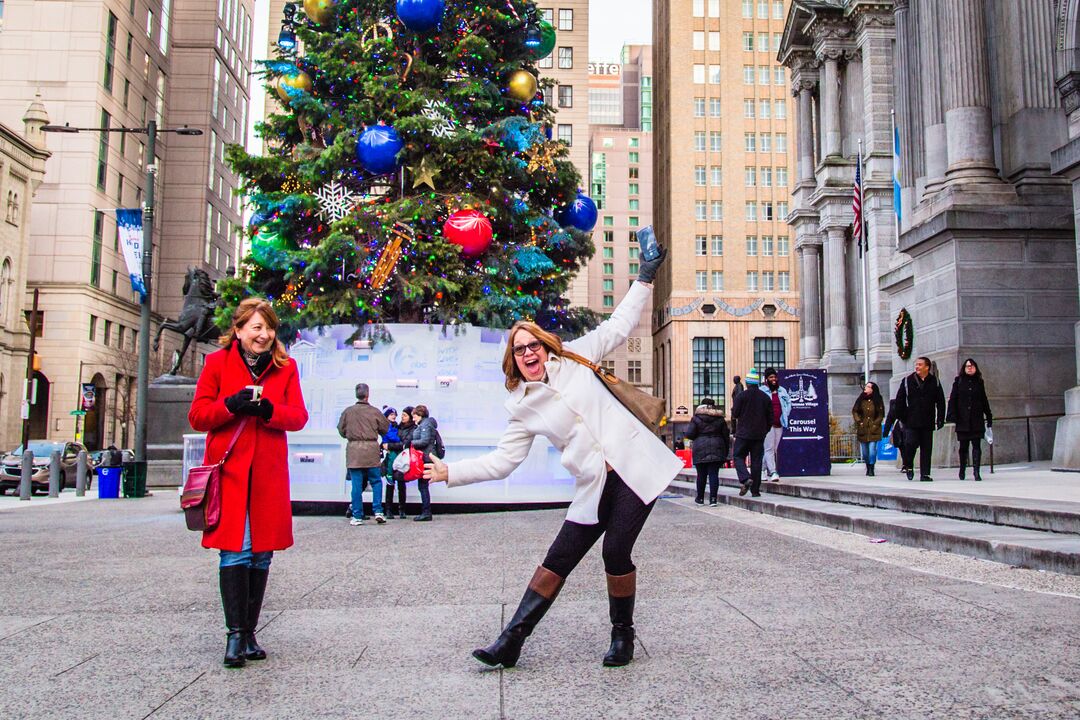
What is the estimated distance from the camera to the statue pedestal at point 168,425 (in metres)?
24.8

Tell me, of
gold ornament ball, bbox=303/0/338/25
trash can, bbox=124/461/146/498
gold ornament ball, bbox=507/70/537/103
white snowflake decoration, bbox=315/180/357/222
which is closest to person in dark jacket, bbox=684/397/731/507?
gold ornament ball, bbox=507/70/537/103

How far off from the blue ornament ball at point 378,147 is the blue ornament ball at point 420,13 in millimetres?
1773

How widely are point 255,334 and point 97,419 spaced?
55101 millimetres

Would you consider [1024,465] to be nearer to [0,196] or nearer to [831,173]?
[831,173]

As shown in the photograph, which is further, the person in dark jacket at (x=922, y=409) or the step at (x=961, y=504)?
the person in dark jacket at (x=922, y=409)

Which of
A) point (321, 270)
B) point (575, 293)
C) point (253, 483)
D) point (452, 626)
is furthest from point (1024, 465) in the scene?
point (575, 293)

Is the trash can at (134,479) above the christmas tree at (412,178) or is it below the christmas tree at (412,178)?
below

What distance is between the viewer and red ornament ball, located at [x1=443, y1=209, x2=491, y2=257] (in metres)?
15.4

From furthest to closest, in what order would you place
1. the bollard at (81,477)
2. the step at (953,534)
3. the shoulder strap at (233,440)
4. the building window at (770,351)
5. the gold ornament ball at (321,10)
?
the building window at (770,351) → the bollard at (81,477) → the gold ornament ball at (321,10) → the step at (953,534) → the shoulder strap at (233,440)

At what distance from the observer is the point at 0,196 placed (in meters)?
46.8

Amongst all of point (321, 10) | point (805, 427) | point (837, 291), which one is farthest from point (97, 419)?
point (805, 427)

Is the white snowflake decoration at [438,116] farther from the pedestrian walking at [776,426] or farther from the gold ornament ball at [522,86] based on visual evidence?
the pedestrian walking at [776,426]

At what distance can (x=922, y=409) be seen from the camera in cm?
1501

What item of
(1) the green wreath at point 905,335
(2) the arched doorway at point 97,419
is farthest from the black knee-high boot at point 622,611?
(2) the arched doorway at point 97,419
